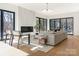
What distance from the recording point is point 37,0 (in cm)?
148

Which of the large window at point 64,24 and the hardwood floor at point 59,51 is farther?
the large window at point 64,24

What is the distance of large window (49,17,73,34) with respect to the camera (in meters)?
10.1

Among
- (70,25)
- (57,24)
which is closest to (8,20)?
(57,24)

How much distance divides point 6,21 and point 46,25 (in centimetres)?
602

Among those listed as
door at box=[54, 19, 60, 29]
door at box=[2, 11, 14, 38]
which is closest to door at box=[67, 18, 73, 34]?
door at box=[54, 19, 60, 29]

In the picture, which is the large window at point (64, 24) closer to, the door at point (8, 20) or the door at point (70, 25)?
the door at point (70, 25)

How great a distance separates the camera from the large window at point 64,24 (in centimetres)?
1005

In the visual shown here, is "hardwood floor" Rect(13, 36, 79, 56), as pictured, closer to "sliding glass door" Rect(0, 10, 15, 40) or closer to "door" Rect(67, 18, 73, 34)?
"sliding glass door" Rect(0, 10, 15, 40)

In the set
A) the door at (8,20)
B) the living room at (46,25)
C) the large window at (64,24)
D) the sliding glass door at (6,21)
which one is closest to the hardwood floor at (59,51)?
the living room at (46,25)

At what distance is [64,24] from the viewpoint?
10531 mm

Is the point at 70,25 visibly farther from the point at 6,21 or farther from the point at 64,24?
the point at 6,21

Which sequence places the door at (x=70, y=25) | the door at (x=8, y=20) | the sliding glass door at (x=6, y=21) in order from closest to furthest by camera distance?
the sliding glass door at (x=6, y=21) < the door at (x=8, y=20) < the door at (x=70, y=25)

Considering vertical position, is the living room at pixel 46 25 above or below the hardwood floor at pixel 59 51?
above

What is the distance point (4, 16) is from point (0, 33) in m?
1.09
